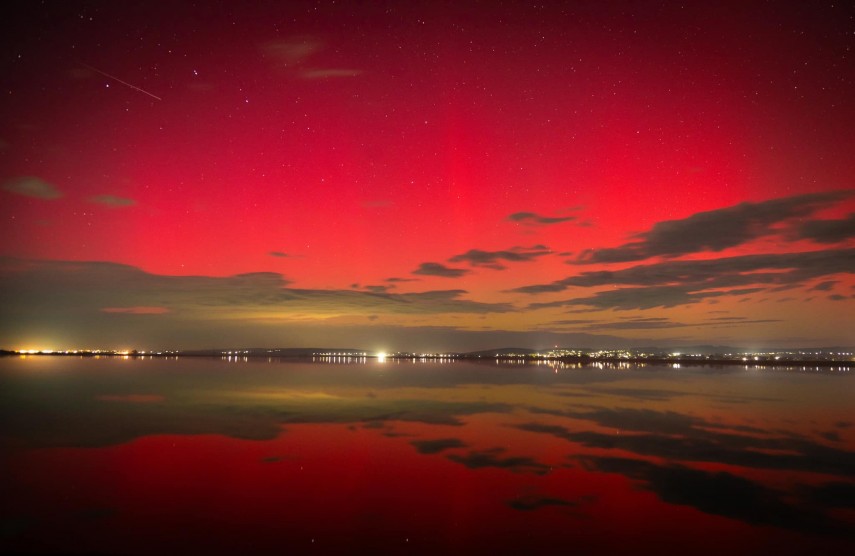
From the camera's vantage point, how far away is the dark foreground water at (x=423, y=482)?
11.0 m

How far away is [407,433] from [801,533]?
14.8 meters

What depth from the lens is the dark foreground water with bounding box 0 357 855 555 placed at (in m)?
11.0

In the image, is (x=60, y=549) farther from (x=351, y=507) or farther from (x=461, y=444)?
(x=461, y=444)

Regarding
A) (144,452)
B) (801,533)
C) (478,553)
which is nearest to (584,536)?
(478,553)

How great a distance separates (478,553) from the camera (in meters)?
10.4

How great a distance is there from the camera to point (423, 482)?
1557 cm

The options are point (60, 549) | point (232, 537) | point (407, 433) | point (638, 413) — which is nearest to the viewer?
point (60, 549)

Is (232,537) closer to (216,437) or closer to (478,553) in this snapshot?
(478,553)

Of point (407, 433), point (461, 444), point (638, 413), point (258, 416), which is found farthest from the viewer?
point (638, 413)

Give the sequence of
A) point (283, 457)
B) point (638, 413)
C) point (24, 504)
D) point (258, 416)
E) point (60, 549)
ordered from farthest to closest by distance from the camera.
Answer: point (638, 413)
point (258, 416)
point (283, 457)
point (24, 504)
point (60, 549)

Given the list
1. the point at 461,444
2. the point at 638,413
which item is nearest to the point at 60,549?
the point at 461,444

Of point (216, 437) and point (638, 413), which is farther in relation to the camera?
point (638, 413)

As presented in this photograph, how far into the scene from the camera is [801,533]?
455 inches

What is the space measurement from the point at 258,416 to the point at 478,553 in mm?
20792
